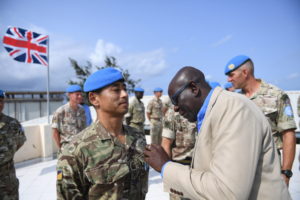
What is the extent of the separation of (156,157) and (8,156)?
2529 mm

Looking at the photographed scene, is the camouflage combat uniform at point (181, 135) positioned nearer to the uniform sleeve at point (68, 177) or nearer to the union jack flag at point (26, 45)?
the uniform sleeve at point (68, 177)

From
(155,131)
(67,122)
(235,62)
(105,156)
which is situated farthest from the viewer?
(155,131)

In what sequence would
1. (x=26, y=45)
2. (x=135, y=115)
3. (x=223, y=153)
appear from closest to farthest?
(x=223, y=153), (x=26, y=45), (x=135, y=115)

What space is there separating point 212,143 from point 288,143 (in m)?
1.86

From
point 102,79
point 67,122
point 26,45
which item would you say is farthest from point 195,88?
point 26,45

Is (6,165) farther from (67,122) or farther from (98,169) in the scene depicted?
(98,169)

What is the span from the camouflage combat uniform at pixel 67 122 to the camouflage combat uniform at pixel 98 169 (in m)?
3.14

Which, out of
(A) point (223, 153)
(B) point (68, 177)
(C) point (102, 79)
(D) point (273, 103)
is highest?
(C) point (102, 79)

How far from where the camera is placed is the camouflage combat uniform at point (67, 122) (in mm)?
4672

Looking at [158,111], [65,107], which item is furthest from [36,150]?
[158,111]

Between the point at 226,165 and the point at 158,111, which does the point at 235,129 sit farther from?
the point at 158,111

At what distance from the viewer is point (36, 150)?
23.7ft

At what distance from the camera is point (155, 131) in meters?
9.02

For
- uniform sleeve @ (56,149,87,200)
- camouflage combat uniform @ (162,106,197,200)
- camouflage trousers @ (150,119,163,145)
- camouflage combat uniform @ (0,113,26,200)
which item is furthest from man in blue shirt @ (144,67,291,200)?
camouflage trousers @ (150,119,163,145)
